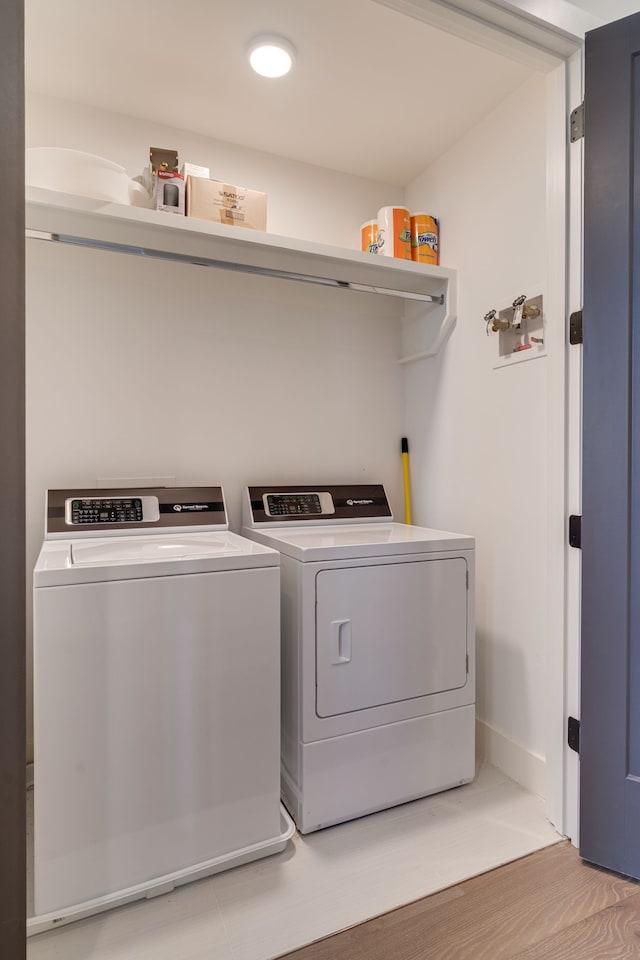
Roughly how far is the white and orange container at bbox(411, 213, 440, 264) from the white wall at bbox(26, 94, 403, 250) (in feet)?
1.07

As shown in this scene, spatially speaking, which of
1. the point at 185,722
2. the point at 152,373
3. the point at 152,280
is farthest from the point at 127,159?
the point at 185,722

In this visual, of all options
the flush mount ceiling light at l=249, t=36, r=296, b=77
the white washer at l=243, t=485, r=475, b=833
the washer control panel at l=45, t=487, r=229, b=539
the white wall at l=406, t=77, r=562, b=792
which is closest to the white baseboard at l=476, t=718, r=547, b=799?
the white wall at l=406, t=77, r=562, b=792

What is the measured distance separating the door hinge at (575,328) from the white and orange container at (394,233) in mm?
911

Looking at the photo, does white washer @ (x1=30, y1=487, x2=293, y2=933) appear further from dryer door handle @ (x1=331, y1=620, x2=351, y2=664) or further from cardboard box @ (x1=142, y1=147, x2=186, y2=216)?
cardboard box @ (x1=142, y1=147, x2=186, y2=216)

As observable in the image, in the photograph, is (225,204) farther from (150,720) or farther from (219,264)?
(150,720)

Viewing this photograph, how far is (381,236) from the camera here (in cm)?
222

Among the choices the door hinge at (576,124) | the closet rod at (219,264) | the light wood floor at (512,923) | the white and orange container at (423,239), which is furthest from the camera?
the white and orange container at (423,239)

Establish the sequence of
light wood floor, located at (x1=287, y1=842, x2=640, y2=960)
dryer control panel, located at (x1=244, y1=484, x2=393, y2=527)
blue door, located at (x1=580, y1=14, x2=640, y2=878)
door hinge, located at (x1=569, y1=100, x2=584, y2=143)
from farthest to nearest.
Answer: dryer control panel, located at (x1=244, y1=484, x2=393, y2=527), door hinge, located at (x1=569, y1=100, x2=584, y2=143), blue door, located at (x1=580, y1=14, x2=640, y2=878), light wood floor, located at (x1=287, y1=842, x2=640, y2=960)

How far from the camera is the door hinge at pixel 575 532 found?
1.50 meters

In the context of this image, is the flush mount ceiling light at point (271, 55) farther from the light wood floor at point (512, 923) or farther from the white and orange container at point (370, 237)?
the light wood floor at point (512, 923)

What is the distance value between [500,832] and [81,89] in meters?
2.95

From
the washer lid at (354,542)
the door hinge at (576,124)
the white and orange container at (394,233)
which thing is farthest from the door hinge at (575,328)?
the white and orange container at (394,233)

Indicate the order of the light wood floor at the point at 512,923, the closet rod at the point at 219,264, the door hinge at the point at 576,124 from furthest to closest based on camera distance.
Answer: the closet rod at the point at 219,264
the door hinge at the point at 576,124
the light wood floor at the point at 512,923

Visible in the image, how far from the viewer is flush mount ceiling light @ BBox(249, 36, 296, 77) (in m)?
1.68
